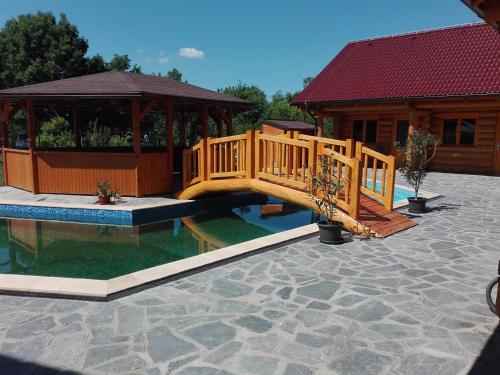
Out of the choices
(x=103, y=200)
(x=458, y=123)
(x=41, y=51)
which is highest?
(x=41, y=51)

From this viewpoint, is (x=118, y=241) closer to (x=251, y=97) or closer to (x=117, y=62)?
(x=117, y=62)

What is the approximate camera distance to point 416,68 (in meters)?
18.1

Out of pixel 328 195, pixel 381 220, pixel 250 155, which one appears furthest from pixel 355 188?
pixel 250 155

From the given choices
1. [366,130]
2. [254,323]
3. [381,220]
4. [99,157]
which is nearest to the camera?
[254,323]

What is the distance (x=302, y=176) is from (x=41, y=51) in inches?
1074

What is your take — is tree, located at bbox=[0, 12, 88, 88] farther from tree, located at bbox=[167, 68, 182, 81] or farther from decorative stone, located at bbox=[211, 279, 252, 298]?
tree, located at bbox=[167, 68, 182, 81]

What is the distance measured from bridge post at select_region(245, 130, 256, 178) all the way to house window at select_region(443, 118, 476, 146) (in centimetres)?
1180

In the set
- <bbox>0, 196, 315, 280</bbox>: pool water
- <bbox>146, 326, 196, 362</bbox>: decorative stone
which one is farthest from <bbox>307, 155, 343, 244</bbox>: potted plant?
<bbox>146, 326, 196, 362</bbox>: decorative stone

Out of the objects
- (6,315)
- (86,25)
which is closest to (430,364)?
(6,315)

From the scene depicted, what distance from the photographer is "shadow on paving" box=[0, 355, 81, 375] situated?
2975mm

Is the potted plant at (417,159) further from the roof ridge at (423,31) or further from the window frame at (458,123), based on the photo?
the roof ridge at (423,31)

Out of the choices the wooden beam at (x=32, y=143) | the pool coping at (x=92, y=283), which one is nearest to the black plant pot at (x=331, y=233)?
the pool coping at (x=92, y=283)

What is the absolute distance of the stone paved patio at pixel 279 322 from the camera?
10.3 feet

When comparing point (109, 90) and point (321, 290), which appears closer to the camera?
point (321, 290)
